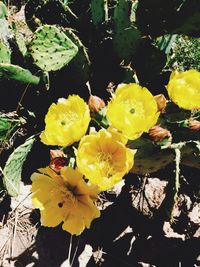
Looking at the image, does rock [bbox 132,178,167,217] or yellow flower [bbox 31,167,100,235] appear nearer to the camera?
yellow flower [bbox 31,167,100,235]

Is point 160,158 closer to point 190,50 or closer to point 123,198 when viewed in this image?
point 123,198

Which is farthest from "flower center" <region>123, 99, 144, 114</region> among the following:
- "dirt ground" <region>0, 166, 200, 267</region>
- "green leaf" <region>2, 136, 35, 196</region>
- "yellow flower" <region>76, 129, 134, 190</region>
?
"dirt ground" <region>0, 166, 200, 267</region>

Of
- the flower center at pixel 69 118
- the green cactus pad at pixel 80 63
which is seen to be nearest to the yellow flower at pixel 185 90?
the flower center at pixel 69 118

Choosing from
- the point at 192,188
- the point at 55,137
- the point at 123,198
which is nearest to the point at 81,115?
the point at 55,137

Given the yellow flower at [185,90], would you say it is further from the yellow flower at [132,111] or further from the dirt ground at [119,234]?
the dirt ground at [119,234]

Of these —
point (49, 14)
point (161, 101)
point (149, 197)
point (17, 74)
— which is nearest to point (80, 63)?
point (17, 74)

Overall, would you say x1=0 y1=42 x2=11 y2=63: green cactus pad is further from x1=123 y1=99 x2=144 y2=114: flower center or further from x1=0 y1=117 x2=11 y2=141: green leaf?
x1=123 y1=99 x2=144 y2=114: flower center

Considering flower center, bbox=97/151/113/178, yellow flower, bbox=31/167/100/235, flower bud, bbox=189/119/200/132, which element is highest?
flower bud, bbox=189/119/200/132
